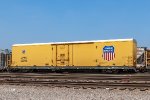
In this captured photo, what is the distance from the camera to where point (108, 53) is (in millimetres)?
28844

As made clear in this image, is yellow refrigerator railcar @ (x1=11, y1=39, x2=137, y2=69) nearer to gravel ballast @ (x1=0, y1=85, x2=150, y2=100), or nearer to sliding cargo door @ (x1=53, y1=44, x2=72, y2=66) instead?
sliding cargo door @ (x1=53, y1=44, x2=72, y2=66)

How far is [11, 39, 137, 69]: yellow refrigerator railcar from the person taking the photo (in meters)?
28.2

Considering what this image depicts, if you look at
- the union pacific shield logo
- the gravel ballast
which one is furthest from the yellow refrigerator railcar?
the gravel ballast

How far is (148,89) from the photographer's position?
15.4m

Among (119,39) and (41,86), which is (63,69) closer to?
(119,39)

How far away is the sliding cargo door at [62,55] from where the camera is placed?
30.5 meters

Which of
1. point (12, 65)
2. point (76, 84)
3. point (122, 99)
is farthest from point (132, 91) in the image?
point (12, 65)

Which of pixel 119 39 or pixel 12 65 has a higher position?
pixel 119 39

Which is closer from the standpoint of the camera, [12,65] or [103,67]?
[103,67]

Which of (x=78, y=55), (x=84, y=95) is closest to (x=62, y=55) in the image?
(x=78, y=55)

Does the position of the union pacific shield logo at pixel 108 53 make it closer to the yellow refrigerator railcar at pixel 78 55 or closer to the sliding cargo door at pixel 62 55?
the yellow refrigerator railcar at pixel 78 55

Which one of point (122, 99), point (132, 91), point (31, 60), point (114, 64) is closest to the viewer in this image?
point (122, 99)

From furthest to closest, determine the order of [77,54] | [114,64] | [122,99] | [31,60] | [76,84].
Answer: [31,60], [77,54], [114,64], [76,84], [122,99]

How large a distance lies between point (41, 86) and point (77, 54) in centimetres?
1239
